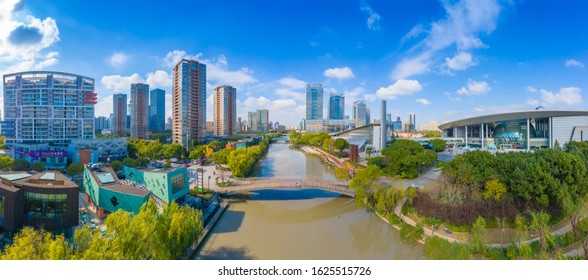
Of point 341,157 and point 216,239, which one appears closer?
point 216,239

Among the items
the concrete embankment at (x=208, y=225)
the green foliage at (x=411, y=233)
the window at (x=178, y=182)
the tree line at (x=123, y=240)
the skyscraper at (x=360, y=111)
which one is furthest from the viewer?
the skyscraper at (x=360, y=111)

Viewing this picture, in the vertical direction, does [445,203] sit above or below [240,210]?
above

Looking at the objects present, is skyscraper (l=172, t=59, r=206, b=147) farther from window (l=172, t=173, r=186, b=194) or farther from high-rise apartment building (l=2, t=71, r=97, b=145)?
window (l=172, t=173, r=186, b=194)

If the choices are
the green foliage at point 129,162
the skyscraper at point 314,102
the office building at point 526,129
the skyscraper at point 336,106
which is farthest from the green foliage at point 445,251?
the skyscraper at point 336,106

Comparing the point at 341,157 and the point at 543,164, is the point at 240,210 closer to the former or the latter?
the point at 543,164

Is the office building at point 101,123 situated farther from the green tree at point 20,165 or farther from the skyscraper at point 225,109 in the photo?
the green tree at point 20,165

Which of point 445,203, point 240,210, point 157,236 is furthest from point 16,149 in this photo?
point 445,203
